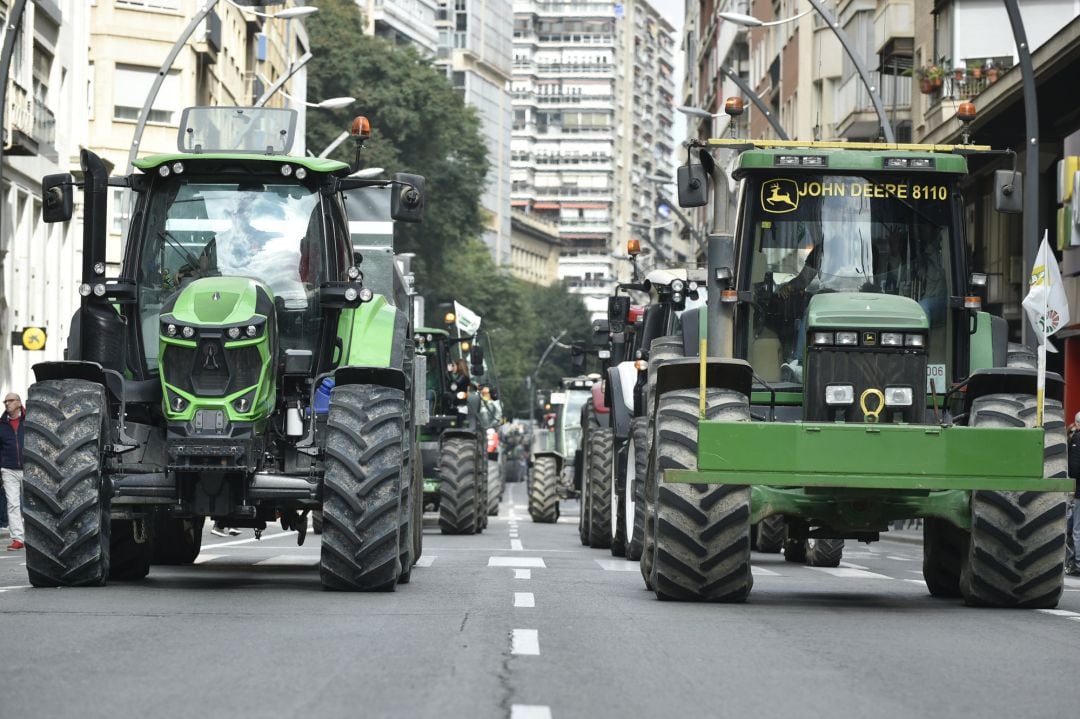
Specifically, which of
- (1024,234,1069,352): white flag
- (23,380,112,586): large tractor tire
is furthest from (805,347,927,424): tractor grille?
(23,380,112,586): large tractor tire

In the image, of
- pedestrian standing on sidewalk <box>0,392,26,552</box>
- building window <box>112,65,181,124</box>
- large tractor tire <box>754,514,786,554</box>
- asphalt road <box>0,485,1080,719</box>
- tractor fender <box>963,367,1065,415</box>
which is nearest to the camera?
asphalt road <box>0,485,1080,719</box>

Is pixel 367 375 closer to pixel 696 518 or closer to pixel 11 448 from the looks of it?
pixel 696 518

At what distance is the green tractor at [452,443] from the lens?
31.1 m

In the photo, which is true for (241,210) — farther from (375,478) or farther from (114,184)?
(375,478)

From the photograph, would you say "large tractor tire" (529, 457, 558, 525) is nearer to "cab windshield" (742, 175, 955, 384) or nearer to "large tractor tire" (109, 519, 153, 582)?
"large tractor tire" (109, 519, 153, 582)

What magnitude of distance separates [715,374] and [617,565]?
7639 millimetres

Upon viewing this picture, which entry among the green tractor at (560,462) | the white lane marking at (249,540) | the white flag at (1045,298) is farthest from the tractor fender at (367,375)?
the green tractor at (560,462)

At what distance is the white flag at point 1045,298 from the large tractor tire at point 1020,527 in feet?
2.90

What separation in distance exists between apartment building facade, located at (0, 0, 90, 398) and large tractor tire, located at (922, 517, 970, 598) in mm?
28414

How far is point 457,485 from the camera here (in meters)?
31.2

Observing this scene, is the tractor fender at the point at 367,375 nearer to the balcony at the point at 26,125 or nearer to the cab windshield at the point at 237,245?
the cab windshield at the point at 237,245

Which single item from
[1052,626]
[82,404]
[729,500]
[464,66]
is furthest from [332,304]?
[464,66]

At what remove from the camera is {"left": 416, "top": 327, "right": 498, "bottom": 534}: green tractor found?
3112cm

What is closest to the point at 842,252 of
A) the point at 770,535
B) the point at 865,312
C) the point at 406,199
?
the point at 865,312
